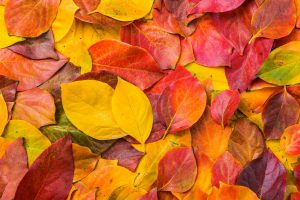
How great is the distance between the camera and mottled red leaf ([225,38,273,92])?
1.88ft

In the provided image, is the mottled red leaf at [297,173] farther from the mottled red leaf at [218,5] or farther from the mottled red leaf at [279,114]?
the mottled red leaf at [218,5]

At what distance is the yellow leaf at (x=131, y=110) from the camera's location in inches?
21.8

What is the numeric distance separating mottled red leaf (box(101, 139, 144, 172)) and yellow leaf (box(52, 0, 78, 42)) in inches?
6.0

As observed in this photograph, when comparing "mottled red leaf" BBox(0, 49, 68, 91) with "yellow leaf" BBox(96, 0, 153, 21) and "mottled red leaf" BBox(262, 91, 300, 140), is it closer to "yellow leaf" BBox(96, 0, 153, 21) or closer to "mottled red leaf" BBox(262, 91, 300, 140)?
"yellow leaf" BBox(96, 0, 153, 21)

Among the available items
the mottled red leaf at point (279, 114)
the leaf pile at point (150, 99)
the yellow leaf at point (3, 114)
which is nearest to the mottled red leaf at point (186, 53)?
the leaf pile at point (150, 99)

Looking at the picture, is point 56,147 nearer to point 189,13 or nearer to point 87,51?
point 87,51

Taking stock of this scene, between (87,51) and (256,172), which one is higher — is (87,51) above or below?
above

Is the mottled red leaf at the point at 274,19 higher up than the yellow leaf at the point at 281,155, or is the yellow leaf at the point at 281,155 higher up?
the mottled red leaf at the point at 274,19

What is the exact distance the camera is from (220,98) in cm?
56

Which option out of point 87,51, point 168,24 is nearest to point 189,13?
point 168,24

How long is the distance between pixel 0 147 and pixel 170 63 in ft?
0.72

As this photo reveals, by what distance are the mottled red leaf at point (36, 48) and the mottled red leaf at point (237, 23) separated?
20 cm

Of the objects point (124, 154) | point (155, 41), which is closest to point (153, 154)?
point (124, 154)

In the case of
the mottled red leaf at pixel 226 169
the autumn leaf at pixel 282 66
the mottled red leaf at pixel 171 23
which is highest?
the mottled red leaf at pixel 171 23
